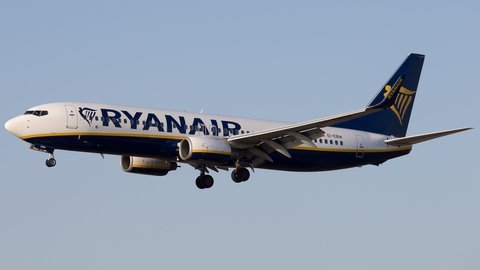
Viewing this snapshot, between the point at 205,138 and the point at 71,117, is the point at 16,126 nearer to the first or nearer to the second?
the point at 71,117

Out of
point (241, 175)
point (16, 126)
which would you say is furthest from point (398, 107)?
point (16, 126)

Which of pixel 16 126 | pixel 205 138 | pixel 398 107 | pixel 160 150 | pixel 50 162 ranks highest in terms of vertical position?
pixel 398 107

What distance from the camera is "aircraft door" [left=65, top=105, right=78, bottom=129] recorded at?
112 ft

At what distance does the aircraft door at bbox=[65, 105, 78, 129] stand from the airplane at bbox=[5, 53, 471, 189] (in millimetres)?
51

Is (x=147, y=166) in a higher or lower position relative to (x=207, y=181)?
higher

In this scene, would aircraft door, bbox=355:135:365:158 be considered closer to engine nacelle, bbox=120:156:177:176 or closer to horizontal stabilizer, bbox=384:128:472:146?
horizontal stabilizer, bbox=384:128:472:146

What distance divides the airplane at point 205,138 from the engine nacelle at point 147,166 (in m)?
0.06

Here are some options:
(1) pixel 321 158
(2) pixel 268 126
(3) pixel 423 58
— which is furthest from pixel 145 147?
(3) pixel 423 58

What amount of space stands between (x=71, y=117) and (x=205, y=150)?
7134mm

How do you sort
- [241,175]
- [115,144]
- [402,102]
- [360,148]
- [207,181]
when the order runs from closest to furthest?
[115,144], [241,175], [207,181], [360,148], [402,102]

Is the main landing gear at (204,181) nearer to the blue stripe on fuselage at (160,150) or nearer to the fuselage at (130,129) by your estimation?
the fuselage at (130,129)

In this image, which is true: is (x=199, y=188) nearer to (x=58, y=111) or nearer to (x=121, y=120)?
(x=121, y=120)

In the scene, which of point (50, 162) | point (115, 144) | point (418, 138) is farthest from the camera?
point (418, 138)

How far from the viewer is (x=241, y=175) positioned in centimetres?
3862
